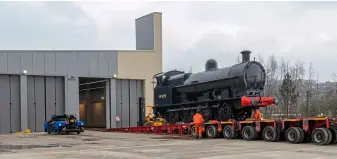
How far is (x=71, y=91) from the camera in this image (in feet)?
119

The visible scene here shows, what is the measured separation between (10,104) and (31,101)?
70.2 inches

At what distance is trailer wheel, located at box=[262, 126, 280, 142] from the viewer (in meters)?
20.2

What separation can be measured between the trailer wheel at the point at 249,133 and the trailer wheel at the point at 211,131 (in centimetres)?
207

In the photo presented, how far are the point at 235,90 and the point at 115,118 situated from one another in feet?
56.9

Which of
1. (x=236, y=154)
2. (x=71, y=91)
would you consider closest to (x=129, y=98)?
(x=71, y=91)

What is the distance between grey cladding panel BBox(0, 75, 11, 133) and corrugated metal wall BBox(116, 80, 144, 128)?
31.4 ft

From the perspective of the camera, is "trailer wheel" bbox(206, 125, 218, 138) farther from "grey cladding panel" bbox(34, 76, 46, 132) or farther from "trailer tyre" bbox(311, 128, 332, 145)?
"grey cladding panel" bbox(34, 76, 46, 132)

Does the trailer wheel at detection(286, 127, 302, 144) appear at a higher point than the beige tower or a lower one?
lower

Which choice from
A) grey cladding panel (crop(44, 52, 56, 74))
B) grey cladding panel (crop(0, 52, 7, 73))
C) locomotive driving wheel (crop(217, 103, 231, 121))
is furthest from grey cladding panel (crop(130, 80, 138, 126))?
locomotive driving wheel (crop(217, 103, 231, 121))

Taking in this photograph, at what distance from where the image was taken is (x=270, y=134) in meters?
20.5

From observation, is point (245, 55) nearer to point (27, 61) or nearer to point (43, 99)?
point (27, 61)

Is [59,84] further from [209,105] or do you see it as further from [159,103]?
[209,105]

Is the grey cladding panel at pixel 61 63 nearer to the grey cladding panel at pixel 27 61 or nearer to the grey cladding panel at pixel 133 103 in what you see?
the grey cladding panel at pixel 27 61

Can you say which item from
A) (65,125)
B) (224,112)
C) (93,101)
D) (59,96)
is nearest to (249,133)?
(224,112)
